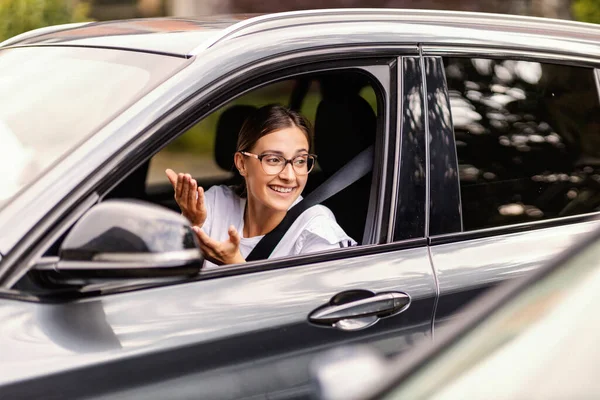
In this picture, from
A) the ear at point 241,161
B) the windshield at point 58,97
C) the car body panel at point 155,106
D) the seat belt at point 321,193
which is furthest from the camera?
the ear at point 241,161

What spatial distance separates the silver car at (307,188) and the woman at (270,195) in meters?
0.13

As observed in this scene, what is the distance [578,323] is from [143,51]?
1.47m

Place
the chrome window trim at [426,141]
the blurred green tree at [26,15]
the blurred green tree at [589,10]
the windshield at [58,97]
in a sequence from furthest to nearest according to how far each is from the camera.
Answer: the blurred green tree at [589,10] < the blurred green tree at [26,15] < the chrome window trim at [426,141] < the windshield at [58,97]

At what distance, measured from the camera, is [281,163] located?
3.00 meters

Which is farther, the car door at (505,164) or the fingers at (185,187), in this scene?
the fingers at (185,187)

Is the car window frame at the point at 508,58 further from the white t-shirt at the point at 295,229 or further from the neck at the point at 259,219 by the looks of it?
the neck at the point at 259,219

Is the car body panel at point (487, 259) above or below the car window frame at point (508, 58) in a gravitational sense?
below

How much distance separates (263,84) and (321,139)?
0.84 m

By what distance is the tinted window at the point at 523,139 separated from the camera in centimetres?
282

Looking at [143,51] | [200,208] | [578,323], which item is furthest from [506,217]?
[578,323]

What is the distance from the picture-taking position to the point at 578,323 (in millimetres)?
1581

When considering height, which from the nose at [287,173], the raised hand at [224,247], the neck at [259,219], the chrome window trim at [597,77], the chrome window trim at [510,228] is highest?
the chrome window trim at [597,77]

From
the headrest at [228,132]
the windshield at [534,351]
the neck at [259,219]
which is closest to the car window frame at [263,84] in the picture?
the neck at [259,219]

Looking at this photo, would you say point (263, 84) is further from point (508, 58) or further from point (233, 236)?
point (508, 58)
